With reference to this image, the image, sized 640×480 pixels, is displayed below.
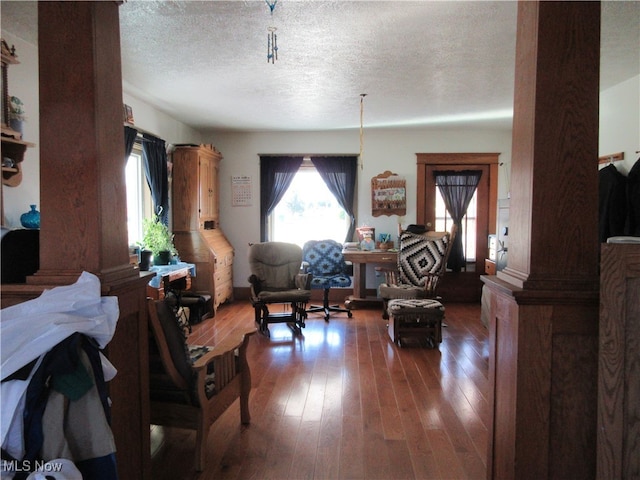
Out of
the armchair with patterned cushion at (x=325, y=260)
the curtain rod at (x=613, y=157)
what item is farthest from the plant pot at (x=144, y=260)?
the curtain rod at (x=613, y=157)

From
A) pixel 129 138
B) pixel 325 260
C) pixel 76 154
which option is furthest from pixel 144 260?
pixel 76 154

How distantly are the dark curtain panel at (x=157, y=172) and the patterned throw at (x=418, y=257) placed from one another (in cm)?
294

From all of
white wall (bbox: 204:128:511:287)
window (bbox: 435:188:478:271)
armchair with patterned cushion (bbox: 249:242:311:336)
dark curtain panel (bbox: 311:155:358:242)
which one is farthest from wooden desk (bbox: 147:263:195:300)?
window (bbox: 435:188:478:271)

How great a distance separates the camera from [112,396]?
1.47 metres

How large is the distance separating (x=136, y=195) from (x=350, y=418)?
11.5 feet

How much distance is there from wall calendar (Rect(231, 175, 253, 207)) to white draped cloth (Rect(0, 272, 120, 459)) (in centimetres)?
485

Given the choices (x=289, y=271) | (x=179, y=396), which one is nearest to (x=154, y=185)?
(x=289, y=271)

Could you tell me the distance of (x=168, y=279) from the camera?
4125 mm

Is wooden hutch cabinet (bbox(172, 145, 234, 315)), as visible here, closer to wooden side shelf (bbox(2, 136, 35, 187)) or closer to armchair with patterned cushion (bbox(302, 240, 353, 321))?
armchair with patterned cushion (bbox(302, 240, 353, 321))

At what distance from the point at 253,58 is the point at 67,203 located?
2.22 meters

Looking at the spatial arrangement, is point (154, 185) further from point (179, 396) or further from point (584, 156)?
point (584, 156)

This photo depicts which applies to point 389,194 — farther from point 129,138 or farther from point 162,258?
point 129,138

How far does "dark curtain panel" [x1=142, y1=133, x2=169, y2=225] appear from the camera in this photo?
4.44 m

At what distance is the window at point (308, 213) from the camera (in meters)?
6.20
